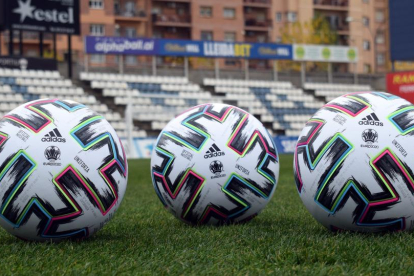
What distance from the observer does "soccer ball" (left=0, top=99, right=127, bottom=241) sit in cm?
601

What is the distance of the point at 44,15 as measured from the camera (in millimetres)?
32281

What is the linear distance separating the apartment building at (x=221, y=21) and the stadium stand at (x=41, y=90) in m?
18.4

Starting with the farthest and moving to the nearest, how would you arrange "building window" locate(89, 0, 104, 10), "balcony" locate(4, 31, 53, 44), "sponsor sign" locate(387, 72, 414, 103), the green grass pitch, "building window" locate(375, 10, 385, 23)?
"building window" locate(375, 10, 385, 23)
"building window" locate(89, 0, 104, 10)
"balcony" locate(4, 31, 53, 44)
"sponsor sign" locate(387, 72, 414, 103)
the green grass pitch

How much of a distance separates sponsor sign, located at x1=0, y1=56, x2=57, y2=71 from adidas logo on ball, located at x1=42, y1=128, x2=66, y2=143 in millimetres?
28593

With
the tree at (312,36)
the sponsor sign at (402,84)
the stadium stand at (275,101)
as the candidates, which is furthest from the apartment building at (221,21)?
the sponsor sign at (402,84)

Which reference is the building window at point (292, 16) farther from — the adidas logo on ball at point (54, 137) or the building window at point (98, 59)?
the adidas logo on ball at point (54, 137)

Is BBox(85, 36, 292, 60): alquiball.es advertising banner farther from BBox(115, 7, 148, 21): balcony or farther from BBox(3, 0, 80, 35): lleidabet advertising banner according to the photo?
BBox(115, 7, 148, 21): balcony

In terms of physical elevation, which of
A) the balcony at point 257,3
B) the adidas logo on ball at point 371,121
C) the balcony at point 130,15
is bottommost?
the adidas logo on ball at point 371,121

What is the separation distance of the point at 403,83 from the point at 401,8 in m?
4.44

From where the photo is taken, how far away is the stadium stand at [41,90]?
32969mm

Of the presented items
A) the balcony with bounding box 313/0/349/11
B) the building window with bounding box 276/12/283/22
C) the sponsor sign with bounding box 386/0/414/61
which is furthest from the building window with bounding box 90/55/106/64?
the sponsor sign with bounding box 386/0/414/61

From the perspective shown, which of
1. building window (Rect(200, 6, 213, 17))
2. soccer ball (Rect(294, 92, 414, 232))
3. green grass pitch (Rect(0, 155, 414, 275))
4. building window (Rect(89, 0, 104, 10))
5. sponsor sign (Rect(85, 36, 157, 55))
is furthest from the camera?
building window (Rect(200, 6, 213, 17))

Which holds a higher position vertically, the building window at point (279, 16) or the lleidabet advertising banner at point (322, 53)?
the building window at point (279, 16)

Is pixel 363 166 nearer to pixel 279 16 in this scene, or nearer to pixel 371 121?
pixel 371 121
